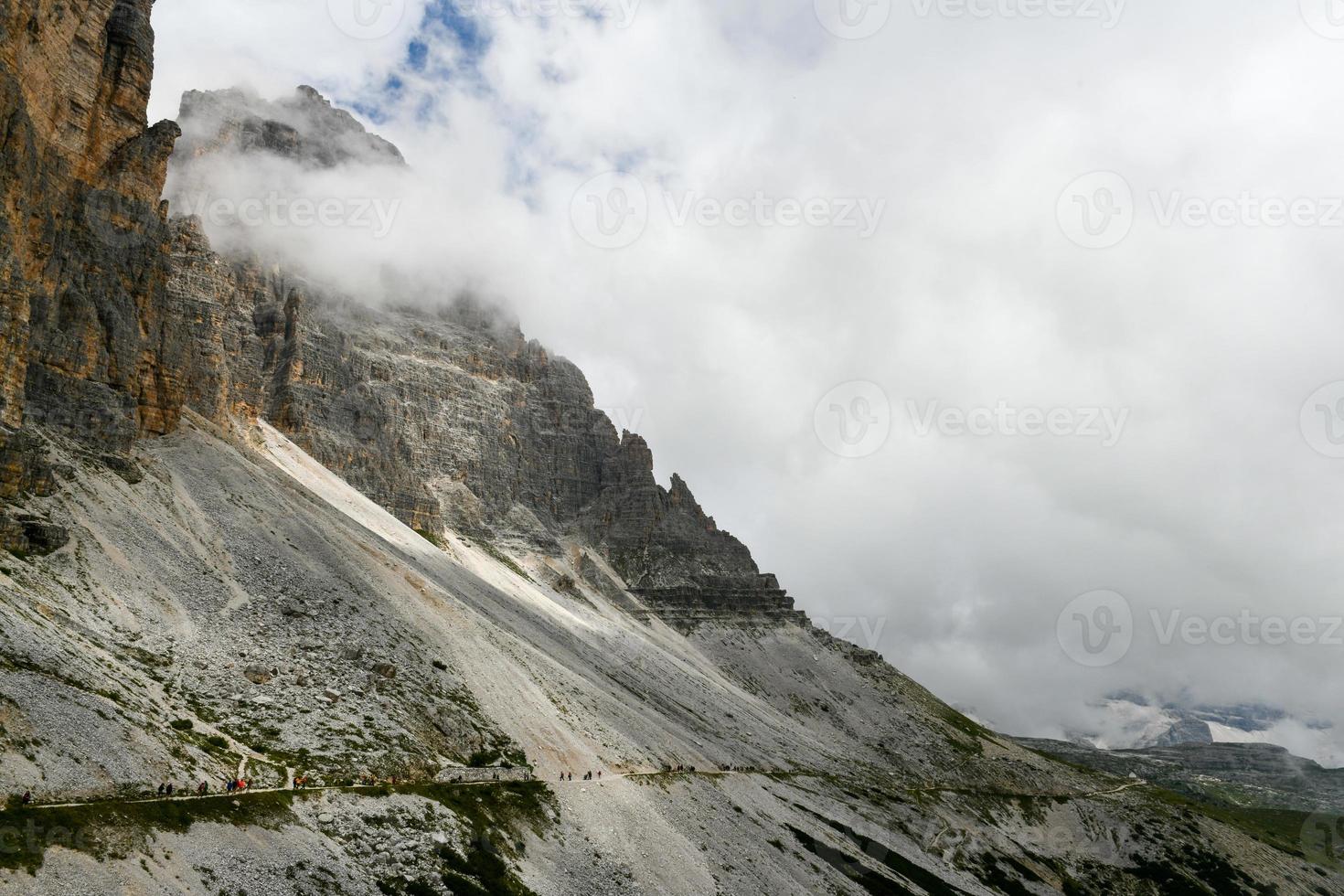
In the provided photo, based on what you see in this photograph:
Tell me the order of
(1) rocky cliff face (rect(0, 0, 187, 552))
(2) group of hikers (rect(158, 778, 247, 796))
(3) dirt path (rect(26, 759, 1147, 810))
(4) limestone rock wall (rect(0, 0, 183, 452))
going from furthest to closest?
1. (4) limestone rock wall (rect(0, 0, 183, 452))
2. (1) rocky cliff face (rect(0, 0, 187, 552))
3. (2) group of hikers (rect(158, 778, 247, 796))
4. (3) dirt path (rect(26, 759, 1147, 810))

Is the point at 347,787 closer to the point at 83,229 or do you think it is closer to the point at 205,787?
the point at 205,787

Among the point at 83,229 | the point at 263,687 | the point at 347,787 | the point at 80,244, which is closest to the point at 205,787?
the point at 347,787

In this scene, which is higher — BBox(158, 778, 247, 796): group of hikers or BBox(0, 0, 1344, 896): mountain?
→ BBox(0, 0, 1344, 896): mountain

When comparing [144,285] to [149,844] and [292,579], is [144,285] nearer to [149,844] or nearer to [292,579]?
[292,579]

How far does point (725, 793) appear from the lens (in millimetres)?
90250

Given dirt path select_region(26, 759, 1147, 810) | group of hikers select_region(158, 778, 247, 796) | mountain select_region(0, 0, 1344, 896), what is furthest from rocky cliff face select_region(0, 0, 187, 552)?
dirt path select_region(26, 759, 1147, 810)

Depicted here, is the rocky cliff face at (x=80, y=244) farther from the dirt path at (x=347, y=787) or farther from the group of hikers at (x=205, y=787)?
the dirt path at (x=347, y=787)

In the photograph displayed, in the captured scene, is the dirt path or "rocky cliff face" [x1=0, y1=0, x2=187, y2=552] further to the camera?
"rocky cliff face" [x1=0, y1=0, x2=187, y2=552]

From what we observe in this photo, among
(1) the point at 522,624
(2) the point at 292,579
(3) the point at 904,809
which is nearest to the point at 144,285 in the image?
(2) the point at 292,579

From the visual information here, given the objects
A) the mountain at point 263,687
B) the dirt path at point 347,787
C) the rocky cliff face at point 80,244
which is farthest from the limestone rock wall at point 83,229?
the dirt path at point 347,787

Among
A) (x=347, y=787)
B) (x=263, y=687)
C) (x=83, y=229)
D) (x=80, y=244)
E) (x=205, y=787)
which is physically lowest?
(x=205, y=787)

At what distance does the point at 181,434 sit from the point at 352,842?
65.0 m

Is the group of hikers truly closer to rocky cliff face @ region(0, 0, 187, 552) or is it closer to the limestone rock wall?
rocky cliff face @ region(0, 0, 187, 552)

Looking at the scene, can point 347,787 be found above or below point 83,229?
below
